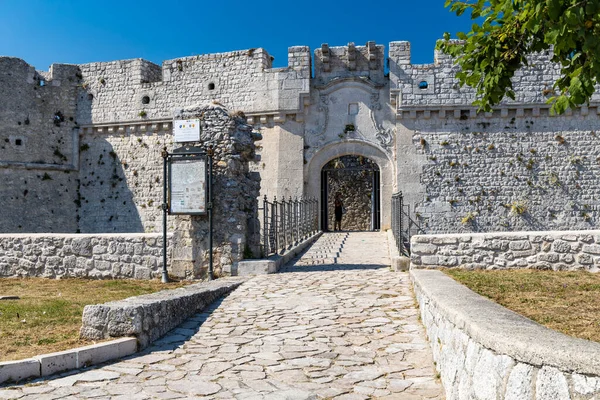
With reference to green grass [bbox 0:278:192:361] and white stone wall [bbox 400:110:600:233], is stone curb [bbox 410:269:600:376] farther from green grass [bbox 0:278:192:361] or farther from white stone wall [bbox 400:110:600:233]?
white stone wall [bbox 400:110:600:233]

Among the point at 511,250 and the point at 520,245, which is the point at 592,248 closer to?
the point at 520,245

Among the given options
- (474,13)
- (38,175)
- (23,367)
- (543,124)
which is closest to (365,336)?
(23,367)

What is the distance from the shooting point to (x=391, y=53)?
16906mm

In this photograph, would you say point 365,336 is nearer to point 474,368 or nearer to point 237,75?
point 474,368

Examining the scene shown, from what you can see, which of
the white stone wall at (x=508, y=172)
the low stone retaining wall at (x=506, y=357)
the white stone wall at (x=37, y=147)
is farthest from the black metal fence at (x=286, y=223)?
the white stone wall at (x=37, y=147)

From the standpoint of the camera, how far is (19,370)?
12.0 feet

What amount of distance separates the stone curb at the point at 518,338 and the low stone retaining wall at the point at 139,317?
8.37ft

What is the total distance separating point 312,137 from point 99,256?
9820 mm

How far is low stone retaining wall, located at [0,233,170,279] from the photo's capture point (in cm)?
888

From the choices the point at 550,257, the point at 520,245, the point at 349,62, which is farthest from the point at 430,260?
the point at 349,62

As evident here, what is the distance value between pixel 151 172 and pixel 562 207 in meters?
13.7

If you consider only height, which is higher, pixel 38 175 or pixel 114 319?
pixel 38 175

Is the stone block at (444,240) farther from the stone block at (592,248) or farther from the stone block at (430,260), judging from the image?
the stone block at (592,248)

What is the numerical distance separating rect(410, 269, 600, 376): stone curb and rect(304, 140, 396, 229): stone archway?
13.6 m
